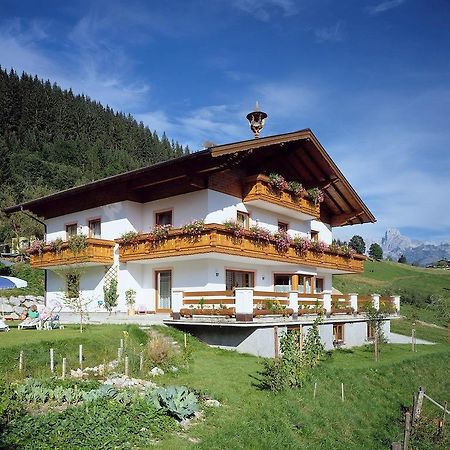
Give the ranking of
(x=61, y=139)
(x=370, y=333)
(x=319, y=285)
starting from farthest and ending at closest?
(x=61, y=139), (x=319, y=285), (x=370, y=333)

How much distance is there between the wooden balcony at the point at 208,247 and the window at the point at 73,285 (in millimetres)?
3113

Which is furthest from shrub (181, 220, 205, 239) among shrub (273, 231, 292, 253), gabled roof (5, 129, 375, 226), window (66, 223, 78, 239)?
window (66, 223, 78, 239)

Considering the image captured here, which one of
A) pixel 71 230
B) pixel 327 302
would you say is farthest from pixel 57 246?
pixel 327 302

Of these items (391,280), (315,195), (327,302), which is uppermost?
(315,195)

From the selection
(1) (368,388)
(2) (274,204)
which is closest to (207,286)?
(2) (274,204)

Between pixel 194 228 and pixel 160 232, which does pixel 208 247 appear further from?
pixel 160 232

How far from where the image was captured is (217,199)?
21.3 metres

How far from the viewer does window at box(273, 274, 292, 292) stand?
2544 centimetres

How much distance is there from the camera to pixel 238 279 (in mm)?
22906

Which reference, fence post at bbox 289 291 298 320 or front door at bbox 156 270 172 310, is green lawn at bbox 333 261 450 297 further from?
fence post at bbox 289 291 298 320

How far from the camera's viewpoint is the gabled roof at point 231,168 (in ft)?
66.5

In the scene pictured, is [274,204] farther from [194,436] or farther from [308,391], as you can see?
[194,436]

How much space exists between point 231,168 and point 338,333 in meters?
8.60

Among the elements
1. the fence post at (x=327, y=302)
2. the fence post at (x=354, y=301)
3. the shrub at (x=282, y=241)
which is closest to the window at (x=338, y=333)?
the fence post at (x=327, y=302)
